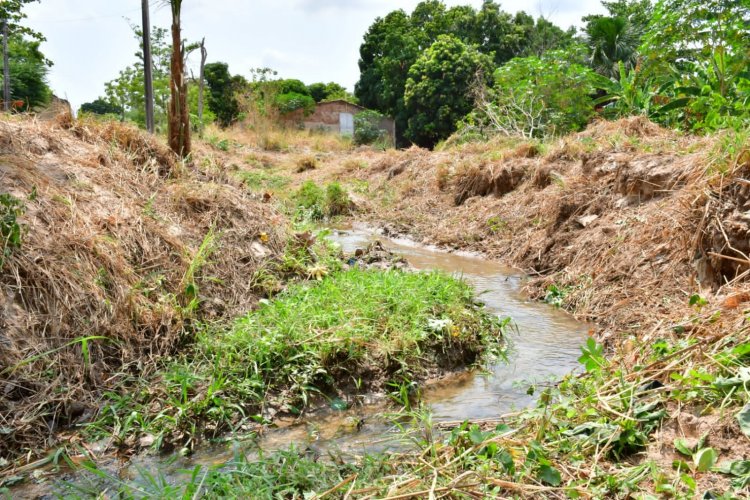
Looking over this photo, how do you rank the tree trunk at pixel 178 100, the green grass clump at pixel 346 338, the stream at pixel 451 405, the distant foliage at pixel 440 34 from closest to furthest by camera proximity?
the stream at pixel 451 405 < the green grass clump at pixel 346 338 < the tree trunk at pixel 178 100 < the distant foliage at pixel 440 34

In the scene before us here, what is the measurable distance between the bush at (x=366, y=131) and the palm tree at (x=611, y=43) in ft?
33.6

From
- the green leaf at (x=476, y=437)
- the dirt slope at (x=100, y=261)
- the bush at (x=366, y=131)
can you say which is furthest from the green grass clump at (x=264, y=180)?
the green leaf at (x=476, y=437)

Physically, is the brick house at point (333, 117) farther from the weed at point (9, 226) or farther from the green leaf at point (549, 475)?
the green leaf at point (549, 475)

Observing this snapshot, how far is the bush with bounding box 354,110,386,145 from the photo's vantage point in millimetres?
27516

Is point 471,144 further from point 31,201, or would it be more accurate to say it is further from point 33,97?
point 33,97

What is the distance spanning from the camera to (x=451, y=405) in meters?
3.68

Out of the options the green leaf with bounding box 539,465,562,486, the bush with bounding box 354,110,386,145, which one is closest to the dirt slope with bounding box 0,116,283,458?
the green leaf with bounding box 539,465,562,486

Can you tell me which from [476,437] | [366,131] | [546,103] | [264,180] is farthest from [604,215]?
[366,131]

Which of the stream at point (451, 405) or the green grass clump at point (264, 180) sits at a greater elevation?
the green grass clump at point (264, 180)

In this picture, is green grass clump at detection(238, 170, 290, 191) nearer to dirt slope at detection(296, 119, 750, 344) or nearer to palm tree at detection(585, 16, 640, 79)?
dirt slope at detection(296, 119, 750, 344)

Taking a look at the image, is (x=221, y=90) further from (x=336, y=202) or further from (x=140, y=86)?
(x=336, y=202)

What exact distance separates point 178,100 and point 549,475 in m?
5.85

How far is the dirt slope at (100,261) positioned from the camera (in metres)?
3.35

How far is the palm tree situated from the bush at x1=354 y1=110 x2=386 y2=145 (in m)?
10.3
